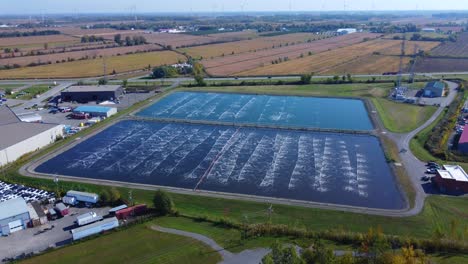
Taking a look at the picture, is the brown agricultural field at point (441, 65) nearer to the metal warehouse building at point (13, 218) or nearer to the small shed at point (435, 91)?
the small shed at point (435, 91)

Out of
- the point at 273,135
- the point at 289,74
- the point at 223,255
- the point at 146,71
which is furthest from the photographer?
the point at 146,71

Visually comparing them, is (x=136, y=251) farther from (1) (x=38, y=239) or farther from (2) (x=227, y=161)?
(2) (x=227, y=161)

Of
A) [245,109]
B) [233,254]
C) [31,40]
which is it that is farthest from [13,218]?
[31,40]

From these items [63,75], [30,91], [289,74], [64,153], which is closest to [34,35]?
[63,75]

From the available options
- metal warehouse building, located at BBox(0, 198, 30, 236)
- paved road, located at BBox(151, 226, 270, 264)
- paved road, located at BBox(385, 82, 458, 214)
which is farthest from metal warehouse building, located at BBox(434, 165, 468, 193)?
metal warehouse building, located at BBox(0, 198, 30, 236)

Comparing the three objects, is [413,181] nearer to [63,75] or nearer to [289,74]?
[289,74]

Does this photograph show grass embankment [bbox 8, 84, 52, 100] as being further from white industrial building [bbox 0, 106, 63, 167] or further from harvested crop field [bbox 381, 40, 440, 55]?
harvested crop field [bbox 381, 40, 440, 55]

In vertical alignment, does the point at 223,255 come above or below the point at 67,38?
below
